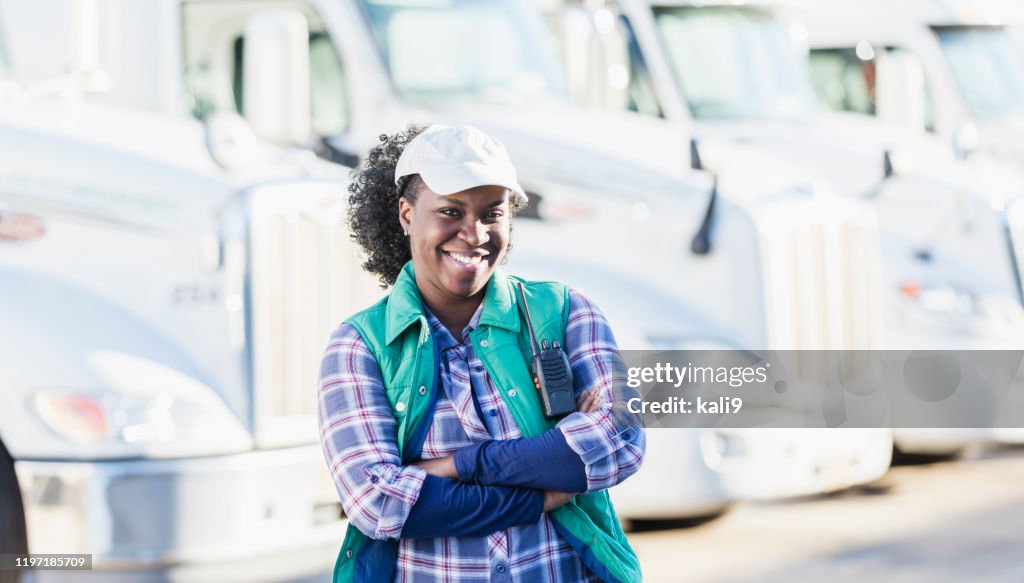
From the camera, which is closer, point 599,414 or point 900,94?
point 599,414

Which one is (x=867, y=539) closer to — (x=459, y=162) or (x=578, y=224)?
(x=578, y=224)

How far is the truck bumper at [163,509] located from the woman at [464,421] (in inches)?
63.5

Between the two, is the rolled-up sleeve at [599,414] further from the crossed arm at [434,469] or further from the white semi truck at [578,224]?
the white semi truck at [578,224]

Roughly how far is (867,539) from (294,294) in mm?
2614

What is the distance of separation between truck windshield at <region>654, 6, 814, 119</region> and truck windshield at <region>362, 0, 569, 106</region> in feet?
3.20

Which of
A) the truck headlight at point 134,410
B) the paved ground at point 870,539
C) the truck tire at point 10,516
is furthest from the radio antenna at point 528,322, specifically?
the paved ground at point 870,539

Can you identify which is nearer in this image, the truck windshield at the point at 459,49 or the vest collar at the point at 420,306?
the vest collar at the point at 420,306

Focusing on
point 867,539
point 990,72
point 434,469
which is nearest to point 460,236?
point 434,469

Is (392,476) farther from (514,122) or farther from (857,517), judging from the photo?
(857,517)

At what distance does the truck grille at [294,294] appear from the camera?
3.81m

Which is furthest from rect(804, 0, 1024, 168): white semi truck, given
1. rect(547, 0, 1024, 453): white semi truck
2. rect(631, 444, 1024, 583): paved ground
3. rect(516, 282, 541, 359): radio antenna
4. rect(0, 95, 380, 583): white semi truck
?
rect(516, 282, 541, 359): radio antenna

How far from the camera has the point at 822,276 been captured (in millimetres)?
5082

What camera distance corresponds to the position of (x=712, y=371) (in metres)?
4.50

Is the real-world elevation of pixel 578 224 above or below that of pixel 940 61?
below
